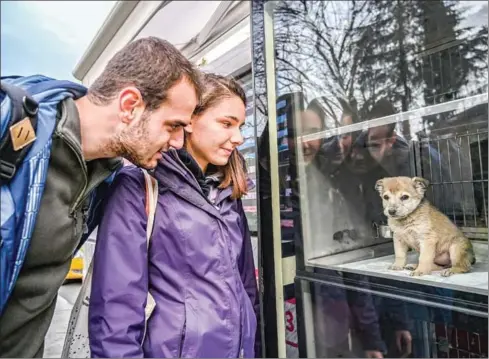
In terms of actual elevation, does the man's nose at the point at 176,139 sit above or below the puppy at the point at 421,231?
above

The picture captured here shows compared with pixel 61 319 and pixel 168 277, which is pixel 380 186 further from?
pixel 61 319

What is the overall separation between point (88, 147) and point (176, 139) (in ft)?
0.82

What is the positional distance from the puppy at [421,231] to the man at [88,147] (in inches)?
34.8

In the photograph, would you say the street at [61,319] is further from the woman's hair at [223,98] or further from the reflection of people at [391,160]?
the reflection of people at [391,160]

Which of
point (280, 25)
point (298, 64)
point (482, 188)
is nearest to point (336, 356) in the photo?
point (482, 188)

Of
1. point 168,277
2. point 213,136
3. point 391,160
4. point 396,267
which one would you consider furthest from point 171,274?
point 391,160

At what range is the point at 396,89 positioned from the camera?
61.7 inches

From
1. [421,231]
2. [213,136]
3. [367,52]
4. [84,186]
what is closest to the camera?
[84,186]

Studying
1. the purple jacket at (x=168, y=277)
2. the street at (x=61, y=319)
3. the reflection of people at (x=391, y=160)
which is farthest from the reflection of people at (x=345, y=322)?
the street at (x=61, y=319)

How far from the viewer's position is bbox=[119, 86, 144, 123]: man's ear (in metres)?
0.94

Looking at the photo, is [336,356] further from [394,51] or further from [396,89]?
[394,51]

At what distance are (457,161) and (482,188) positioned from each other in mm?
129

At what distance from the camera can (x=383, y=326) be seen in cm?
142

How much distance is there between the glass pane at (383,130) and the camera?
1.34 metres
